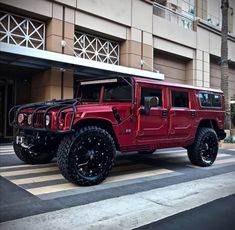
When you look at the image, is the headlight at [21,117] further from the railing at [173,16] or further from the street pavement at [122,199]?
the railing at [173,16]

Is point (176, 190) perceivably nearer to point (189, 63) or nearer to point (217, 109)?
point (217, 109)

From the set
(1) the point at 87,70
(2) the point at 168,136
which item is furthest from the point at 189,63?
(2) the point at 168,136

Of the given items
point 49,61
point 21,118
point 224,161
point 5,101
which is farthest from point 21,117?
point 5,101

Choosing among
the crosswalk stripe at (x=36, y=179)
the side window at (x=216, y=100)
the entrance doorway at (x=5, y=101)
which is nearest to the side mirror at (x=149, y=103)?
the crosswalk stripe at (x=36, y=179)

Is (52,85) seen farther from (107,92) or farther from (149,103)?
(149,103)

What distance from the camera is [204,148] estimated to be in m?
9.12

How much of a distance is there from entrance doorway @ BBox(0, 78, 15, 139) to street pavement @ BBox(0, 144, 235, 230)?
8592 millimetres

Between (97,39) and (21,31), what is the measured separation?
420 centimetres

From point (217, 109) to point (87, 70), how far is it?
760cm

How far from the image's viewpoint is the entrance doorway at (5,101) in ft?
55.1

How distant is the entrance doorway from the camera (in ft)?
55.1

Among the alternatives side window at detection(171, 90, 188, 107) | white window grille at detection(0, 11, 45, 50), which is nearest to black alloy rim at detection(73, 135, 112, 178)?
side window at detection(171, 90, 188, 107)

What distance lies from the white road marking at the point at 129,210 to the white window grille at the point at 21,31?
1059cm

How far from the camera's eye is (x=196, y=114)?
8.75 metres
